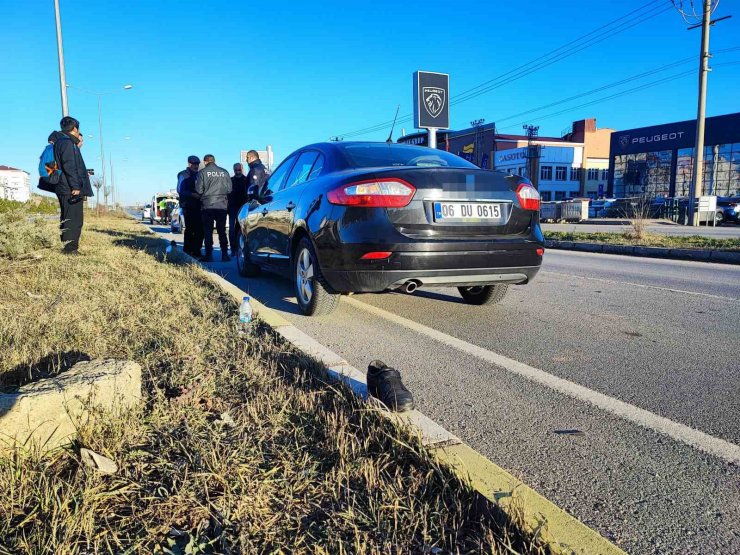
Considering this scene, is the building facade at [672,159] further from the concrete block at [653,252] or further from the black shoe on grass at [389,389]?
the black shoe on grass at [389,389]

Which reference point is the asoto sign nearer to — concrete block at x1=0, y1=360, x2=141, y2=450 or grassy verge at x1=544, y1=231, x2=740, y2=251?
grassy verge at x1=544, y1=231, x2=740, y2=251

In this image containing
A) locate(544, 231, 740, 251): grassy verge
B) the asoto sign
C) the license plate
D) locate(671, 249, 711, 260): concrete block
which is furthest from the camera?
the asoto sign

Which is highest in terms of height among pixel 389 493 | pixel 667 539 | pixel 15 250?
pixel 15 250

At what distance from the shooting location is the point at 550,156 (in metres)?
73.7

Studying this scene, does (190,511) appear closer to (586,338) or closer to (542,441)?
(542,441)

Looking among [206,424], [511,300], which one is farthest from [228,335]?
[511,300]

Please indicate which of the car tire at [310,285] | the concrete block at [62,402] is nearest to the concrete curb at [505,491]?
→ the concrete block at [62,402]

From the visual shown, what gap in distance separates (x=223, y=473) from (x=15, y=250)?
563 centimetres

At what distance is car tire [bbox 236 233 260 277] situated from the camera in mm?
7428

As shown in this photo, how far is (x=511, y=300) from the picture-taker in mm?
5766

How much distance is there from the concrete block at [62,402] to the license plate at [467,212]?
2.37 meters

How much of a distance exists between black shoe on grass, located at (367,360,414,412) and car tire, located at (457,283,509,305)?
9.10ft

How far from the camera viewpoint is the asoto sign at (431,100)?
1664cm

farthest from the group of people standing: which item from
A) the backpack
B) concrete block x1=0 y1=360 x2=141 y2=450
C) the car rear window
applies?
concrete block x1=0 y1=360 x2=141 y2=450
